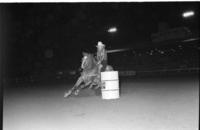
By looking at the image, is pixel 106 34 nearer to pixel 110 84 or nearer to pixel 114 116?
pixel 110 84

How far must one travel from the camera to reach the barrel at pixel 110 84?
39.5 feet

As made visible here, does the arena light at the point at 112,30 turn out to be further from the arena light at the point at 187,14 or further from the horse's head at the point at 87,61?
the horse's head at the point at 87,61

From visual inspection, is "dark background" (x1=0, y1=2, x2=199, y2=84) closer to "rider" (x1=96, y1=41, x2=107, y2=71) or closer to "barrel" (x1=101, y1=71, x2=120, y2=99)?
"rider" (x1=96, y1=41, x2=107, y2=71)

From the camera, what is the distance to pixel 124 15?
3397 cm

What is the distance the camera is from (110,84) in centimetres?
1201

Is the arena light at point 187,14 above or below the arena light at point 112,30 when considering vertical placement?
above

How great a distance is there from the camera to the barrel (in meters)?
12.0

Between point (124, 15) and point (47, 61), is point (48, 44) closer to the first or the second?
point (47, 61)

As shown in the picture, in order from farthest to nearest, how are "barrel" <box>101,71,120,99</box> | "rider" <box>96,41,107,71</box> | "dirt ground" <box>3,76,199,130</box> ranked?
"rider" <box>96,41,107,71</box>
"barrel" <box>101,71,120,99</box>
"dirt ground" <box>3,76,199,130</box>

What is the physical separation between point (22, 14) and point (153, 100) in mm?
16579

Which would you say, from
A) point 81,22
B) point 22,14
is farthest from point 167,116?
point 81,22

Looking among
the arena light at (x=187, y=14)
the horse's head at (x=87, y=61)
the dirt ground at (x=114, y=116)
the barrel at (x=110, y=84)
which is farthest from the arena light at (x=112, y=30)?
the dirt ground at (x=114, y=116)

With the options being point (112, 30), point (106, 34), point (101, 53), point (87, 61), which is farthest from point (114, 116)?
point (112, 30)

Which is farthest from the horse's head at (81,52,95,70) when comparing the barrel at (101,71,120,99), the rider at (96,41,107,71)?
the barrel at (101,71,120,99)
